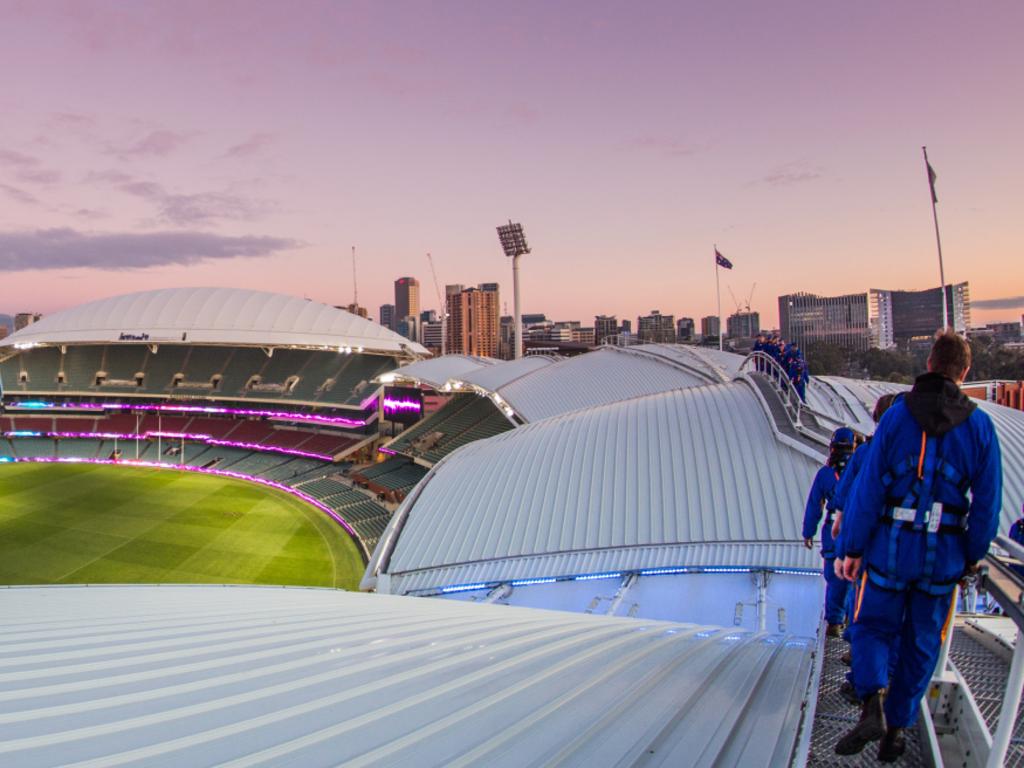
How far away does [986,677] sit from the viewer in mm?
3662

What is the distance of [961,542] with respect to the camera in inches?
113

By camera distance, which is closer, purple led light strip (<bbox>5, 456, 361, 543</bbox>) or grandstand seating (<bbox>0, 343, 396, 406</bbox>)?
purple led light strip (<bbox>5, 456, 361, 543</bbox>)

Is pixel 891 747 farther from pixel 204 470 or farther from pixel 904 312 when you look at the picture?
pixel 904 312

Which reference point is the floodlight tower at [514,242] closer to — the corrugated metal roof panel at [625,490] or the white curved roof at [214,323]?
the white curved roof at [214,323]

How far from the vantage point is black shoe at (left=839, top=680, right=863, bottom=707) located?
3.31 m

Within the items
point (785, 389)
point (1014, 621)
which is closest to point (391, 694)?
point (1014, 621)

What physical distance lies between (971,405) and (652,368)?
29.8 meters

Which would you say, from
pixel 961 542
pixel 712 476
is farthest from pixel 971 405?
pixel 712 476

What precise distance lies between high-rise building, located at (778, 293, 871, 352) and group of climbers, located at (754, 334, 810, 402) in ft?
377

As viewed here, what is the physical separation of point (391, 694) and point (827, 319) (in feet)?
499

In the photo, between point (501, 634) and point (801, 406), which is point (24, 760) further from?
point (801, 406)

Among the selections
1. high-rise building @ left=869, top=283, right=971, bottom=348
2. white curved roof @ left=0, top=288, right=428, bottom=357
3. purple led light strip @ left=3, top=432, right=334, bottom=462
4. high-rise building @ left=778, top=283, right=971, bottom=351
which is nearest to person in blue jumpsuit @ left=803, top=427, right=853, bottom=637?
purple led light strip @ left=3, top=432, right=334, bottom=462

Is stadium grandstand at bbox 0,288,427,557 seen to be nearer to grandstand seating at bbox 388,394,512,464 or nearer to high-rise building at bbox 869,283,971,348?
grandstand seating at bbox 388,394,512,464

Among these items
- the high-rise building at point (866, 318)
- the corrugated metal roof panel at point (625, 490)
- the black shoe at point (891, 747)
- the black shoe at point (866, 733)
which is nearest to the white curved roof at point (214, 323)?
the corrugated metal roof panel at point (625, 490)
